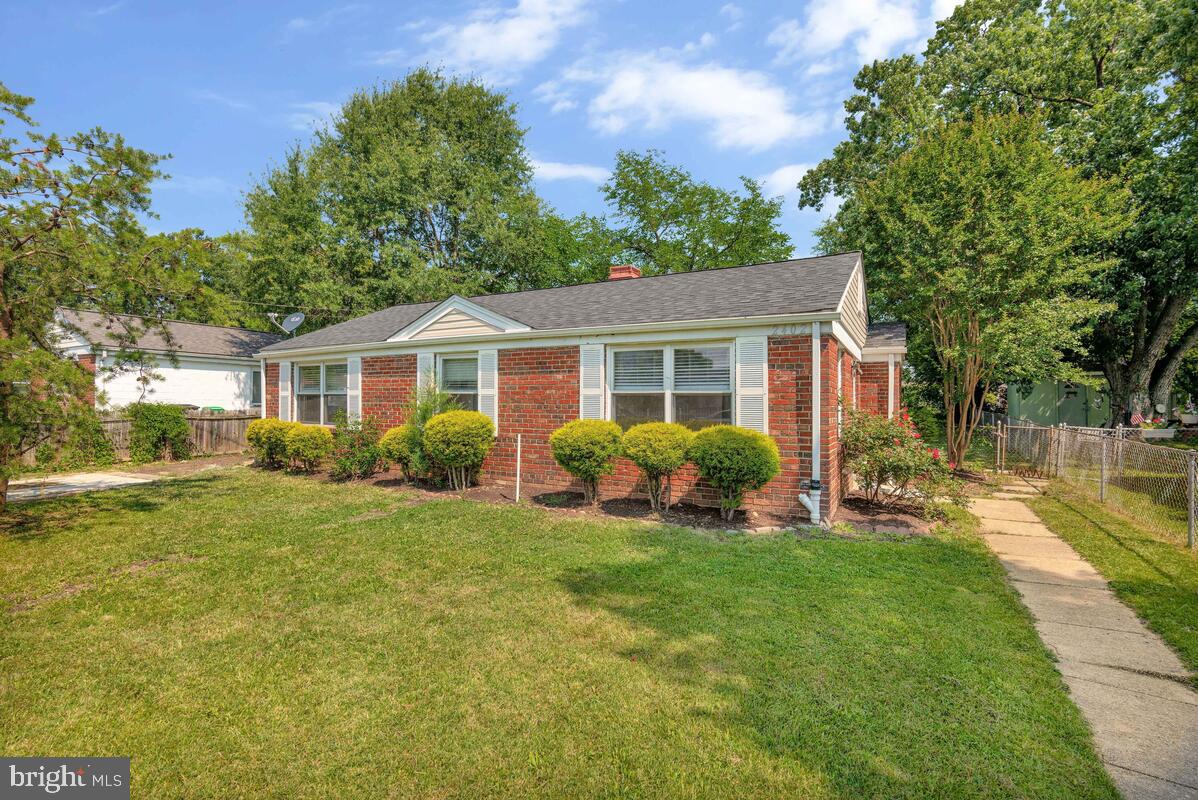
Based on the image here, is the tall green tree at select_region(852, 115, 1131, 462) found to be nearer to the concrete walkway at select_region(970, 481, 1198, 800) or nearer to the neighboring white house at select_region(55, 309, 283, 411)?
the concrete walkway at select_region(970, 481, 1198, 800)

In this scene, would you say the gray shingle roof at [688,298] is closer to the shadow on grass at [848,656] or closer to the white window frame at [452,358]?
the white window frame at [452,358]

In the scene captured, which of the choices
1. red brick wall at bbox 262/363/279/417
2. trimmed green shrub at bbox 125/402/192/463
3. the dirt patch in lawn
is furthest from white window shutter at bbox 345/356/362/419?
the dirt patch in lawn

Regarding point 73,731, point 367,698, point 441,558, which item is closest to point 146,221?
point 441,558

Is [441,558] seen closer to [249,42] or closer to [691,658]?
[691,658]

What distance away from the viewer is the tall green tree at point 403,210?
22.3m

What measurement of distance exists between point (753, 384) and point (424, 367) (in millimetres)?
6876

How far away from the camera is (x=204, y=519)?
7598 millimetres

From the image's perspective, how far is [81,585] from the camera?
200 inches

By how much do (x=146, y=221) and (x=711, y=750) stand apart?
10.00 meters

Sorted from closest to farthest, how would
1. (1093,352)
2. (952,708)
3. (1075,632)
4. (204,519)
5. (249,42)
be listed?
(952,708)
(1075,632)
(204,519)
(249,42)
(1093,352)

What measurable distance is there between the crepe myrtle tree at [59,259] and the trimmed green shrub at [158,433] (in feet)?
23.7

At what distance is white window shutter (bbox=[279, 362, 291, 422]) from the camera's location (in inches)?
538

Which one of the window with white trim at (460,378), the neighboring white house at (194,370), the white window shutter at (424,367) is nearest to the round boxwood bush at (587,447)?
the window with white trim at (460,378)

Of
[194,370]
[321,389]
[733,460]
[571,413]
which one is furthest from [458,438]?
[194,370]
